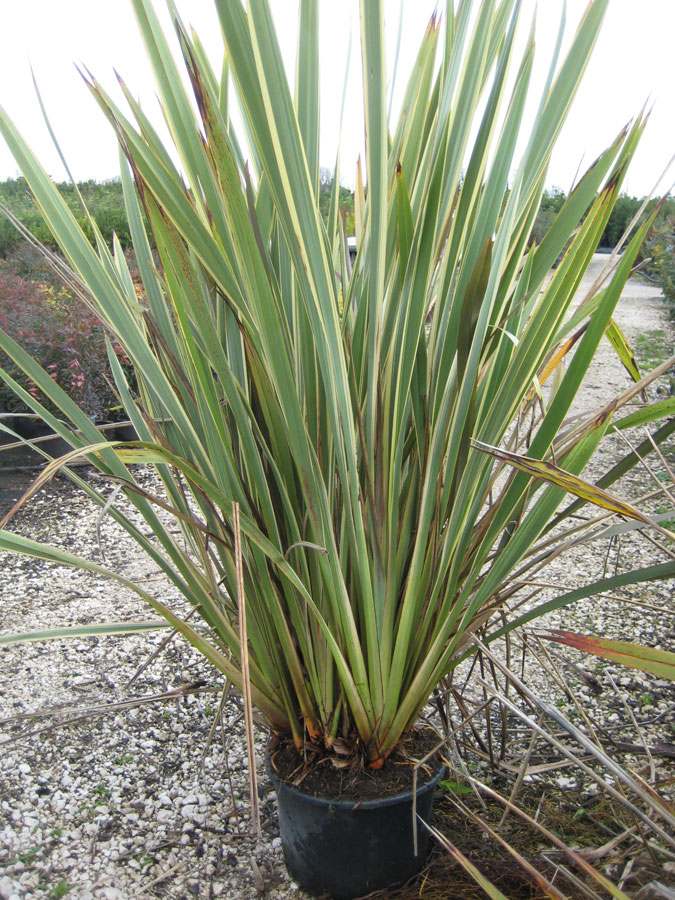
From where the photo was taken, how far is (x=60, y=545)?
2.95 metres

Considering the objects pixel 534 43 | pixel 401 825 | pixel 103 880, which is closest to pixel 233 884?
pixel 103 880

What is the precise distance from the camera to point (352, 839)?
1.11 meters

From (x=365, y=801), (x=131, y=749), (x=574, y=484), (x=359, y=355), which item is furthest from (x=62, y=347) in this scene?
(x=574, y=484)

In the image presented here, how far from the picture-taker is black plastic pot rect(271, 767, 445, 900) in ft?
3.57

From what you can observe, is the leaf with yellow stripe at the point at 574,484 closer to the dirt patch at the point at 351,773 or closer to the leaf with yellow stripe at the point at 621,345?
the leaf with yellow stripe at the point at 621,345

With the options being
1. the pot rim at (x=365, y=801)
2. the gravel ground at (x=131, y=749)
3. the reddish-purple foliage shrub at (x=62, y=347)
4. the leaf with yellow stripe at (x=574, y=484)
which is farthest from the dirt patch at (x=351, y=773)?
the reddish-purple foliage shrub at (x=62, y=347)

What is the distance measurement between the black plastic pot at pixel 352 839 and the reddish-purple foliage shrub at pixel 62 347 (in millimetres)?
3145

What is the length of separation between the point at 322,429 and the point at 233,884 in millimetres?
853

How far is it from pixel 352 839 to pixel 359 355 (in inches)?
28.8

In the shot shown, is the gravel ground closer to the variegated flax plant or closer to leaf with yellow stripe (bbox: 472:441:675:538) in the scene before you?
the variegated flax plant

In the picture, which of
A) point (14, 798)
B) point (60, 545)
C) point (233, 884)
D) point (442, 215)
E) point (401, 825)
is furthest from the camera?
point (60, 545)

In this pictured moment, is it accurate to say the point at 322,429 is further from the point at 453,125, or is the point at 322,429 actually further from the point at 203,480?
the point at 453,125

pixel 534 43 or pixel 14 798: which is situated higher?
pixel 534 43

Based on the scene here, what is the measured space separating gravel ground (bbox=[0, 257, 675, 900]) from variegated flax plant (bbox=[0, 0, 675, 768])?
273 mm
